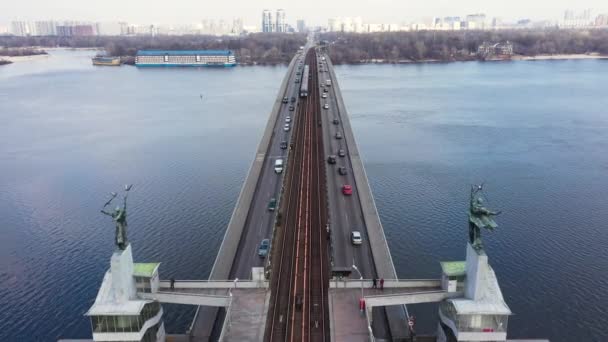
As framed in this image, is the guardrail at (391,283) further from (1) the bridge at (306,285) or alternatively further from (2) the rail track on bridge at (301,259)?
(2) the rail track on bridge at (301,259)

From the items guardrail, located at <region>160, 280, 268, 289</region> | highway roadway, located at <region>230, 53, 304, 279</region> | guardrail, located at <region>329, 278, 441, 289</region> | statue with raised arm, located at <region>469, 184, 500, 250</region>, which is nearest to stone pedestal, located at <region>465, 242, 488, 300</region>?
statue with raised arm, located at <region>469, 184, 500, 250</region>

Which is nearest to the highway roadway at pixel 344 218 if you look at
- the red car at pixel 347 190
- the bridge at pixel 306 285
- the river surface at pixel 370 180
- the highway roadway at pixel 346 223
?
the highway roadway at pixel 346 223

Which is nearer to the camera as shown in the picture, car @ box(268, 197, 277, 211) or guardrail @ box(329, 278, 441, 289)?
guardrail @ box(329, 278, 441, 289)

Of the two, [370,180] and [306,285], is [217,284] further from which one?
[370,180]

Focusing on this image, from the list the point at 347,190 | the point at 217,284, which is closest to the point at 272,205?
the point at 347,190

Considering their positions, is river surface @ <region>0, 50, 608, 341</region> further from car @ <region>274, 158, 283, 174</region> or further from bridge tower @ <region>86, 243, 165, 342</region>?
bridge tower @ <region>86, 243, 165, 342</region>

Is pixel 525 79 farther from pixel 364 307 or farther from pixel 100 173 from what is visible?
pixel 364 307
